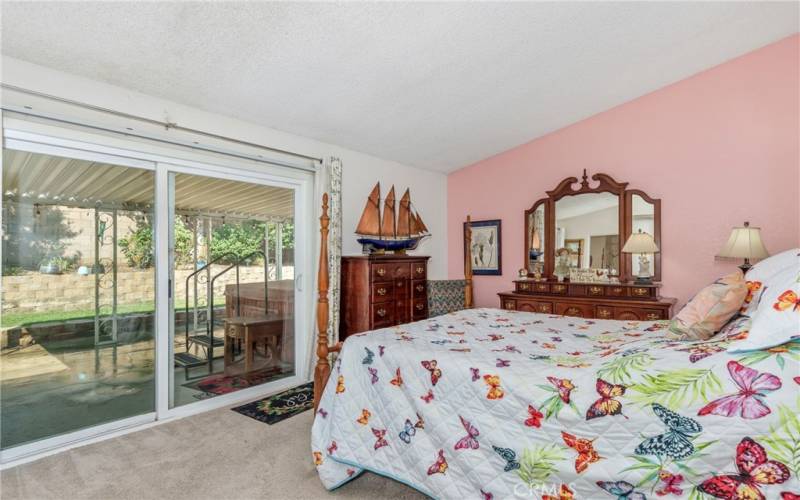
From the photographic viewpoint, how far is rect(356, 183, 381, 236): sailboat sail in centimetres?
407

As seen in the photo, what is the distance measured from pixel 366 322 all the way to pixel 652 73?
3.43 meters

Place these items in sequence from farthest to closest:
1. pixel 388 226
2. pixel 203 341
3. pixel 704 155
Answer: pixel 388 226
pixel 704 155
pixel 203 341

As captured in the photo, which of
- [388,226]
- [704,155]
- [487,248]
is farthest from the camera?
[487,248]

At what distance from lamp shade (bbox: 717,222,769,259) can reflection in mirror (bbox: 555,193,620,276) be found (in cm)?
100

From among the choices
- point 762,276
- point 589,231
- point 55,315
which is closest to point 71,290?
point 55,315

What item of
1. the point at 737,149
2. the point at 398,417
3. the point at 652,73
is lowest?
the point at 398,417

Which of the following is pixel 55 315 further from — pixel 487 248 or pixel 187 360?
pixel 487 248

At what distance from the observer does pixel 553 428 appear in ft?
4.87

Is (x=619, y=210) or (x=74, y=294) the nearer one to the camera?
(x=74, y=294)

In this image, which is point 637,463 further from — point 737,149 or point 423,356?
point 737,149

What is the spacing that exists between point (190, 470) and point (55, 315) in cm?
136

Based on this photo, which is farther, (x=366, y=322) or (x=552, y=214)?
(x=552, y=214)

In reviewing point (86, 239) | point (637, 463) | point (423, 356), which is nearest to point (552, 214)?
point (423, 356)

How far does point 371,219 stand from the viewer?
4109 millimetres
